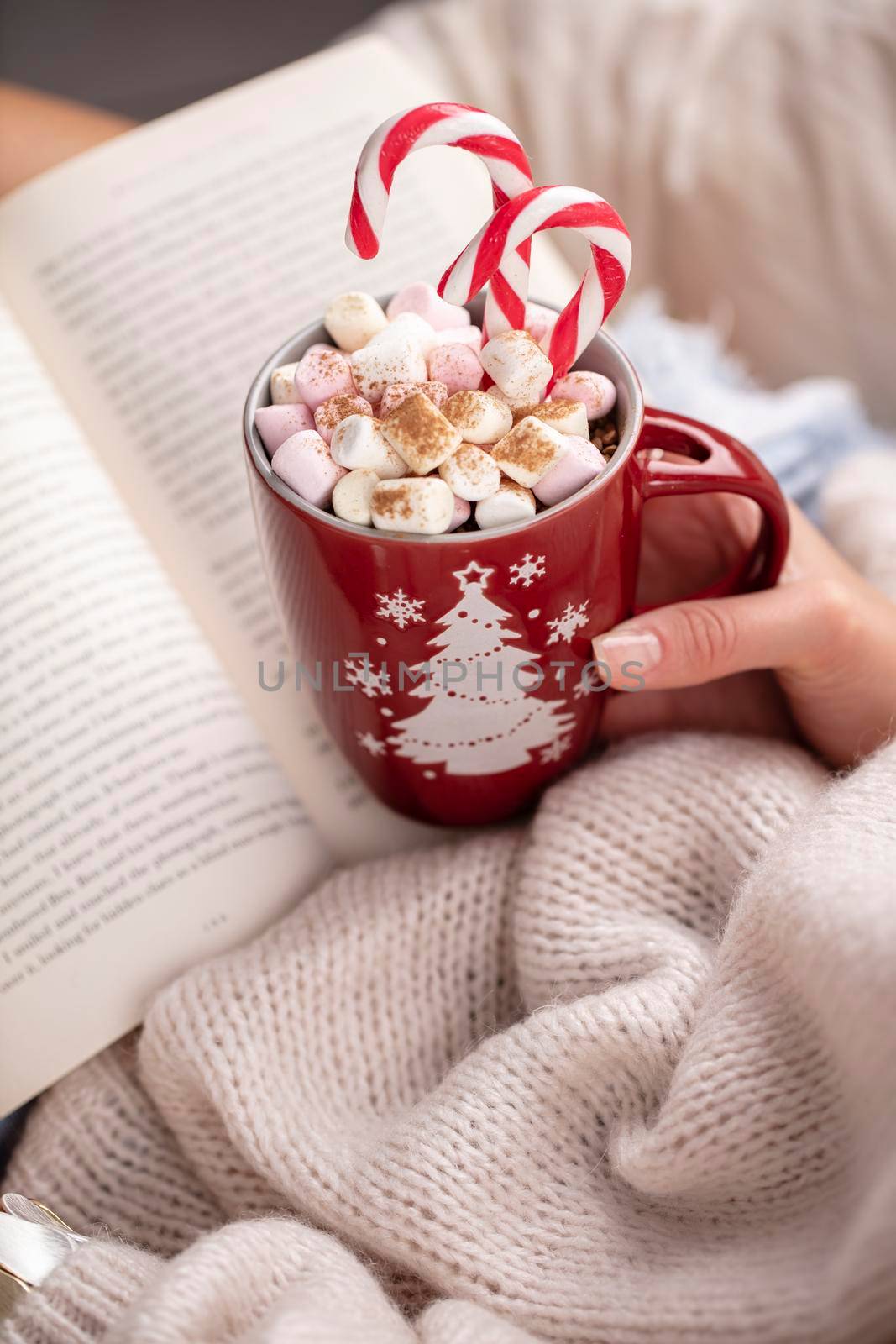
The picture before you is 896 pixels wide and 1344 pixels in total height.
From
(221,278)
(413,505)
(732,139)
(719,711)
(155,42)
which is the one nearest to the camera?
(413,505)

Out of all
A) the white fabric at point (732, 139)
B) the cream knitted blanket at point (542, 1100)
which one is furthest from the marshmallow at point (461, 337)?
the white fabric at point (732, 139)

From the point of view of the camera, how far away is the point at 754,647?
612 mm

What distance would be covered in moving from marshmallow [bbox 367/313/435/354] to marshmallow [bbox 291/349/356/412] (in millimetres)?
20

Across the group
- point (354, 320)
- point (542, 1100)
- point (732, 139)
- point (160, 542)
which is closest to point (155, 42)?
point (732, 139)

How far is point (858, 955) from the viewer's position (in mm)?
443

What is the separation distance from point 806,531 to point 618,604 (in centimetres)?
23

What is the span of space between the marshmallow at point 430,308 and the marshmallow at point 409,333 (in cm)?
2

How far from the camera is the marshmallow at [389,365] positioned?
515mm

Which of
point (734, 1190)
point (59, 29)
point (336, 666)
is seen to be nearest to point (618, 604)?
point (336, 666)

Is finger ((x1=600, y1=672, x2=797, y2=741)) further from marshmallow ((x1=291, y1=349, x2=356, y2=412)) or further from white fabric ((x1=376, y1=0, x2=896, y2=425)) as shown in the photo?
white fabric ((x1=376, y1=0, x2=896, y2=425))

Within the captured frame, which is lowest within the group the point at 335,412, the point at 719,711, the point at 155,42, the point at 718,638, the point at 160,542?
the point at 719,711

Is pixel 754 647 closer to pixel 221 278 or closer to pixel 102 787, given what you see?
pixel 102 787

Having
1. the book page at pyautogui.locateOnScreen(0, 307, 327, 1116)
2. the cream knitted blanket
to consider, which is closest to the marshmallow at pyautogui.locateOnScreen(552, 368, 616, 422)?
the cream knitted blanket

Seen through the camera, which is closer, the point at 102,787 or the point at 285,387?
the point at 285,387
